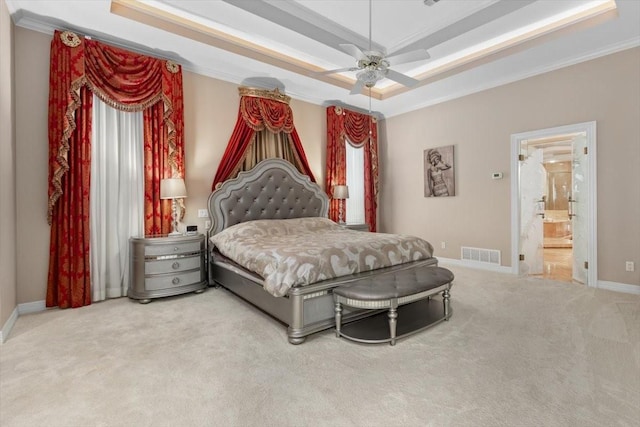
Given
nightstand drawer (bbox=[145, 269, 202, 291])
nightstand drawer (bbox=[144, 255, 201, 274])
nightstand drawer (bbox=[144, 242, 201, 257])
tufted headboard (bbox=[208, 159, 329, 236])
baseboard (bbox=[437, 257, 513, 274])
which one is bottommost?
baseboard (bbox=[437, 257, 513, 274])

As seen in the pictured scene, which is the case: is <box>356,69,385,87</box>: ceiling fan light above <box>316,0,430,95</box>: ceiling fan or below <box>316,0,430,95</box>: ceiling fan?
below

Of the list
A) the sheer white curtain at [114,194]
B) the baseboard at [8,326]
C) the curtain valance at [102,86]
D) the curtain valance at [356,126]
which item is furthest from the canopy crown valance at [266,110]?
the baseboard at [8,326]

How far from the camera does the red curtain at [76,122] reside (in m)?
3.36

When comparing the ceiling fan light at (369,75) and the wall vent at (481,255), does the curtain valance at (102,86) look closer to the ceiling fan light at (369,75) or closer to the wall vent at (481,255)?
the ceiling fan light at (369,75)

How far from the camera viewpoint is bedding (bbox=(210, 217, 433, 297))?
2.65 meters

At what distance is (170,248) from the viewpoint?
146 inches

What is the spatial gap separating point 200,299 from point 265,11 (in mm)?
3402

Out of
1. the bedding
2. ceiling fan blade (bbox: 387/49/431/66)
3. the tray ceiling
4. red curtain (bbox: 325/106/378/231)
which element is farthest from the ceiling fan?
red curtain (bbox: 325/106/378/231)

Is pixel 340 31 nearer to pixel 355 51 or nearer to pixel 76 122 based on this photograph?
pixel 355 51

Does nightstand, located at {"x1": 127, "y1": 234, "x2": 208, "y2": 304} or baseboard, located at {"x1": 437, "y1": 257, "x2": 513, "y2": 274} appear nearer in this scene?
nightstand, located at {"x1": 127, "y1": 234, "x2": 208, "y2": 304}

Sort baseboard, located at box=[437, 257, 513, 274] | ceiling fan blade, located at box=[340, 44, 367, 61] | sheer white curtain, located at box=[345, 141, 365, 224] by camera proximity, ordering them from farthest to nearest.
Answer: sheer white curtain, located at box=[345, 141, 365, 224] < baseboard, located at box=[437, 257, 513, 274] < ceiling fan blade, located at box=[340, 44, 367, 61]

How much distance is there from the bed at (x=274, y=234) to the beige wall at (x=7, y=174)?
1958 millimetres

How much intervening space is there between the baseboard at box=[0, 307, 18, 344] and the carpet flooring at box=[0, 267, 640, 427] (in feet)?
0.19

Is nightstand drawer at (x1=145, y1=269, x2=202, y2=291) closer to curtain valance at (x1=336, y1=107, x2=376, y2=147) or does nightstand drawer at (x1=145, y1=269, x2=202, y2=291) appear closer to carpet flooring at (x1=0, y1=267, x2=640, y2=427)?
carpet flooring at (x1=0, y1=267, x2=640, y2=427)
